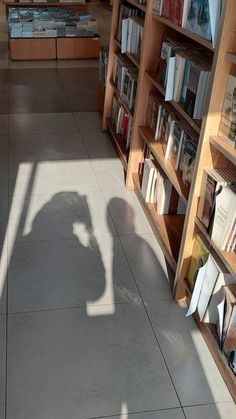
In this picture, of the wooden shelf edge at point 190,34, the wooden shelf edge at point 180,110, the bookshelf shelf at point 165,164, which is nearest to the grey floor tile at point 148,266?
the bookshelf shelf at point 165,164

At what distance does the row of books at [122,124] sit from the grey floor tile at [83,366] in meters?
1.71

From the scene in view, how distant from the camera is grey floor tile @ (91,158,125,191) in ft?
11.1

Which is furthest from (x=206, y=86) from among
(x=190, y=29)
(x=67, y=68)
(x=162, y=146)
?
(x=67, y=68)

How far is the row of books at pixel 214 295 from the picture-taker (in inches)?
70.9

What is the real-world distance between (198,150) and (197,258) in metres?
0.53

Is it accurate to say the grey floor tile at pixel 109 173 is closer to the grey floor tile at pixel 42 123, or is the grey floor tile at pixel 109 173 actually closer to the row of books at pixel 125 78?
the row of books at pixel 125 78

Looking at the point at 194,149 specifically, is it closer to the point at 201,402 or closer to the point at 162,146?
the point at 162,146

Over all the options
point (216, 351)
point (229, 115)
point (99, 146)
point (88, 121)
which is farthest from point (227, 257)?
point (88, 121)

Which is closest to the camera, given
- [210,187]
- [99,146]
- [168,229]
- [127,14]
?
[210,187]

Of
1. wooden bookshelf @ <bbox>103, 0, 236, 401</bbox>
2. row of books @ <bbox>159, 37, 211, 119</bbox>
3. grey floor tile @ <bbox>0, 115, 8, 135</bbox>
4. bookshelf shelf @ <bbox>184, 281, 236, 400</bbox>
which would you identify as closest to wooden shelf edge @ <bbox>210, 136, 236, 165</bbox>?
wooden bookshelf @ <bbox>103, 0, 236, 401</bbox>

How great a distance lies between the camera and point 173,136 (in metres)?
2.51

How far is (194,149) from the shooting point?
2.23 m

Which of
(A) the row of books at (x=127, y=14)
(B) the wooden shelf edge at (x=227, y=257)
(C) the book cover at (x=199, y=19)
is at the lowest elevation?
(B) the wooden shelf edge at (x=227, y=257)

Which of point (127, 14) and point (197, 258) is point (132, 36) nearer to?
point (127, 14)
